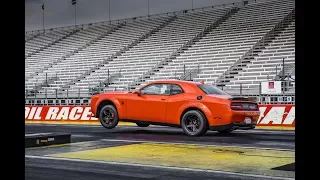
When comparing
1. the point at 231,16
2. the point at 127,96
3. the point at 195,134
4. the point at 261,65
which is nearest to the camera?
the point at 195,134

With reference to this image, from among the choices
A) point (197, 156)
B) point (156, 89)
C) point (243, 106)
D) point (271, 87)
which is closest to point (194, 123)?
point (243, 106)

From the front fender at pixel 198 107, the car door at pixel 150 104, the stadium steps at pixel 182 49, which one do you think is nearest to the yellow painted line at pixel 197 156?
the front fender at pixel 198 107

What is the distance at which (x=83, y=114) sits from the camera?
2097 cm

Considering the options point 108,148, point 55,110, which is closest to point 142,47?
point 55,110

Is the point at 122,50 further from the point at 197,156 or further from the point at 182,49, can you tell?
the point at 197,156

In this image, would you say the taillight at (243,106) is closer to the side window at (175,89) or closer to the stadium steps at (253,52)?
the side window at (175,89)

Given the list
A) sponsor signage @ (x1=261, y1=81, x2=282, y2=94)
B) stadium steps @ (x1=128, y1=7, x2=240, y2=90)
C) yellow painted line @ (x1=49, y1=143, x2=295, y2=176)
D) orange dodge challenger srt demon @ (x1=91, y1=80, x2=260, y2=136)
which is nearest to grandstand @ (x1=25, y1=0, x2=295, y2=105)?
stadium steps @ (x1=128, y1=7, x2=240, y2=90)

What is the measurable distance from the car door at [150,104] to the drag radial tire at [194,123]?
0.69 metres

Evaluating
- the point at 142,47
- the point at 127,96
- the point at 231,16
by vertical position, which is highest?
the point at 231,16

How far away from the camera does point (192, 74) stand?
2506 cm

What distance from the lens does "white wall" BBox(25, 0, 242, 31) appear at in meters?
31.6

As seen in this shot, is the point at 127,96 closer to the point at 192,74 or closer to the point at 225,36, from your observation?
the point at 192,74

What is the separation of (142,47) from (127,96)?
1837cm

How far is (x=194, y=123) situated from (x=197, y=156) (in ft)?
13.4
